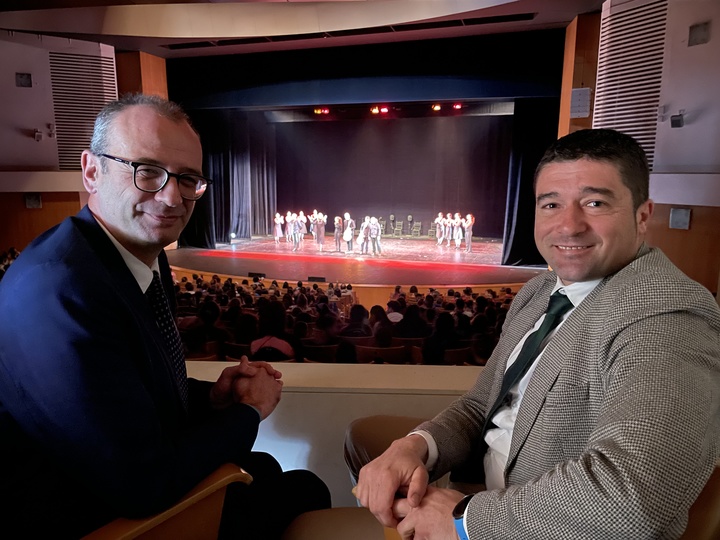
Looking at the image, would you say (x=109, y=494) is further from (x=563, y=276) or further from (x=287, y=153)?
(x=287, y=153)

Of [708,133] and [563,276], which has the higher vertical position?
[708,133]

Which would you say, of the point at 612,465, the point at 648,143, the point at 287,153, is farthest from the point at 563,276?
the point at 287,153

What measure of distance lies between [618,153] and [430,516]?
0.80m

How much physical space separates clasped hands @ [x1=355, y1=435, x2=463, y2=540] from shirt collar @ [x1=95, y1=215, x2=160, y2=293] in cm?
70

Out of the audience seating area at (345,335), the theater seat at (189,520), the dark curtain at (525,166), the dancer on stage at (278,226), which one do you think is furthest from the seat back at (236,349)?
the dancer on stage at (278,226)

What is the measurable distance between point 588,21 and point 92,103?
7.46 m

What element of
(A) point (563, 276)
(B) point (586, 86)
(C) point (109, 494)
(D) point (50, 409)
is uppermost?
(B) point (586, 86)

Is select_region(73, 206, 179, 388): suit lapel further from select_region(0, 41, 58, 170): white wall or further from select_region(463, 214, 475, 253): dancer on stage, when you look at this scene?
select_region(463, 214, 475, 253): dancer on stage

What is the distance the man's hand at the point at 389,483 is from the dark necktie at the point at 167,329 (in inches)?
21.0

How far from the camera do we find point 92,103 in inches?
303

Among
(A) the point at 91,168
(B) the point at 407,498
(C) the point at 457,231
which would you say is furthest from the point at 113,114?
(C) the point at 457,231

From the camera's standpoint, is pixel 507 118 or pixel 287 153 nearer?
pixel 507 118

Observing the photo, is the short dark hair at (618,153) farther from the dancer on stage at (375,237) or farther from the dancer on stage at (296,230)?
the dancer on stage at (296,230)

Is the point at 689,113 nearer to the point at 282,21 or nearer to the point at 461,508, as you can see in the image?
the point at 461,508
